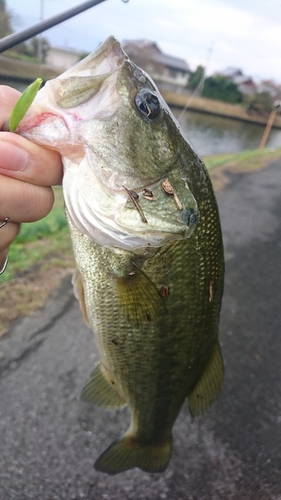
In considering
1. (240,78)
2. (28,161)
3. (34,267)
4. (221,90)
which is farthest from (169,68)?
(28,161)

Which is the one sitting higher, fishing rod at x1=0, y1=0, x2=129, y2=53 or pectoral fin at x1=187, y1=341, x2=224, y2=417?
fishing rod at x1=0, y1=0, x2=129, y2=53

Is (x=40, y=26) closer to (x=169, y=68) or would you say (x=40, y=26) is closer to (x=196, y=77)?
(x=196, y=77)

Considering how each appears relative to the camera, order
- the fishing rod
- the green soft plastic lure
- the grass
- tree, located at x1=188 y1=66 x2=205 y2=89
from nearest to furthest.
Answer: the green soft plastic lure < the fishing rod < the grass < tree, located at x1=188 y1=66 x2=205 y2=89

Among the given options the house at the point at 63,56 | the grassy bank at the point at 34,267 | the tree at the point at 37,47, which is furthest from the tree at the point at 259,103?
the grassy bank at the point at 34,267

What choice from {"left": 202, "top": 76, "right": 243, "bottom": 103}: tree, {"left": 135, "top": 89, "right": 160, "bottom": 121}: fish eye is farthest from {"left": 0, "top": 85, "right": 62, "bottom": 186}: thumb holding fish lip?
{"left": 202, "top": 76, "right": 243, "bottom": 103}: tree

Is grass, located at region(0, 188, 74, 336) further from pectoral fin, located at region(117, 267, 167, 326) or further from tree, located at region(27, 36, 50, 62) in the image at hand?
tree, located at region(27, 36, 50, 62)
